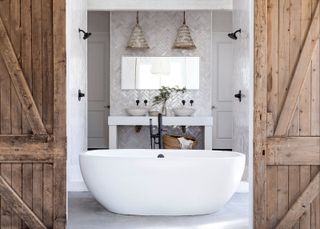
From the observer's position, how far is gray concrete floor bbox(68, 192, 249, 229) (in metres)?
4.36

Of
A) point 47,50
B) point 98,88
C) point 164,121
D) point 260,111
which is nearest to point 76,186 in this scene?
point 164,121

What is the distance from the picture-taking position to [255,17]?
3754 millimetres

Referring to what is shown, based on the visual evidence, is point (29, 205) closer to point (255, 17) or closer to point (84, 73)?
point (255, 17)

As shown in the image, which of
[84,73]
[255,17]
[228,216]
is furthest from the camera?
[84,73]

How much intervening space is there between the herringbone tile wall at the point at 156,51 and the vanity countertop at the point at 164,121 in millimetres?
651

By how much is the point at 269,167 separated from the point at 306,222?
0.57m

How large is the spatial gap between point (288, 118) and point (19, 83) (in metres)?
2.26

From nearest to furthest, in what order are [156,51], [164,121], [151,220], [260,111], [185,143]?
[260,111]
[151,220]
[185,143]
[164,121]
[156,51]

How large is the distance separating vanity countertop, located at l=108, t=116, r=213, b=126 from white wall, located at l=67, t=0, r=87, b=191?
987 mm

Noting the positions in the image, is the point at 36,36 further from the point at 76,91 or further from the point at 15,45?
the point at 76,91

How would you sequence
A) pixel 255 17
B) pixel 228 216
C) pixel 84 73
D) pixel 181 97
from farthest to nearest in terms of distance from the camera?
pixel 181 97, pixel 84 73, pixel 228 216, pixel 255 17

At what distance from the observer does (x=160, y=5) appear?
7371 millimetres

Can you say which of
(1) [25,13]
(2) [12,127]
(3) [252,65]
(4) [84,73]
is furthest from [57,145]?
(4) [84,73]

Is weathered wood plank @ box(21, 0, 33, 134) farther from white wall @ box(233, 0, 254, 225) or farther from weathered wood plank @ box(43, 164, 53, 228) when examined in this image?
white wall @ box(233, 0, 254, 225)
